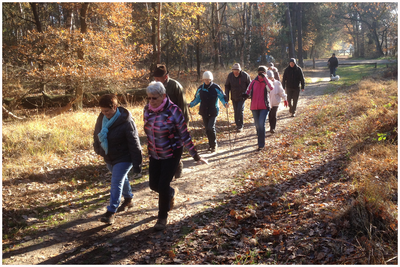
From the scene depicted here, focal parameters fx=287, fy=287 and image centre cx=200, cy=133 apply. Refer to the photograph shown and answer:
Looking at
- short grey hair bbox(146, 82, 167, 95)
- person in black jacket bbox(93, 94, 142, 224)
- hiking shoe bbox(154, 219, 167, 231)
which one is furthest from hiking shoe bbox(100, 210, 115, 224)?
short grey hair bbox(146, 82, 167, 95)

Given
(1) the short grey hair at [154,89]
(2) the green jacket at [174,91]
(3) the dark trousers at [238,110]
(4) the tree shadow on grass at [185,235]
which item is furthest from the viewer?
(3) the dark trousers at [238,110]

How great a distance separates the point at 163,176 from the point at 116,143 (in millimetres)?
936

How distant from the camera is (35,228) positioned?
15.7 ft

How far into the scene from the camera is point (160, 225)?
4.57m

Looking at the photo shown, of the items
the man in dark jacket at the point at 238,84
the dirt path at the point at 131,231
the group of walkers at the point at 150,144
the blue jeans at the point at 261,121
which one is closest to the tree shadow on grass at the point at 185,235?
the dirt path at the point at 131,231

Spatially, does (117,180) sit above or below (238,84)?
below

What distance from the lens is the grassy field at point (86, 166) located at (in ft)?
14.7

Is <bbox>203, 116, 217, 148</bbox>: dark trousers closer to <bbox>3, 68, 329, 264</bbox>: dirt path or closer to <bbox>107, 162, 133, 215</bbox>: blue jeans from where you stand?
<bbox>3, 68, 329, 264</bbox>: dirt path

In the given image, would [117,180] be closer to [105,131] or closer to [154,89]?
[105,131]

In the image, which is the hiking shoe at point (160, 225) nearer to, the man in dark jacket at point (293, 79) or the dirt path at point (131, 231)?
the dirt path at point (131, 231)

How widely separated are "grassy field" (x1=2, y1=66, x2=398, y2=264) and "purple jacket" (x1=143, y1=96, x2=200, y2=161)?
2.26 meters

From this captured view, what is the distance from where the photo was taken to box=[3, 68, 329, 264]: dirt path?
3.98 m

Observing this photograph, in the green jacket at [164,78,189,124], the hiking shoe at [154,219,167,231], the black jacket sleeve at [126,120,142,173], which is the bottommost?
the hiking shoe at [154,219,167,231]

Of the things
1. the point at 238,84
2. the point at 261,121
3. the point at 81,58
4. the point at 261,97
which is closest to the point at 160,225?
the point at 261,121
